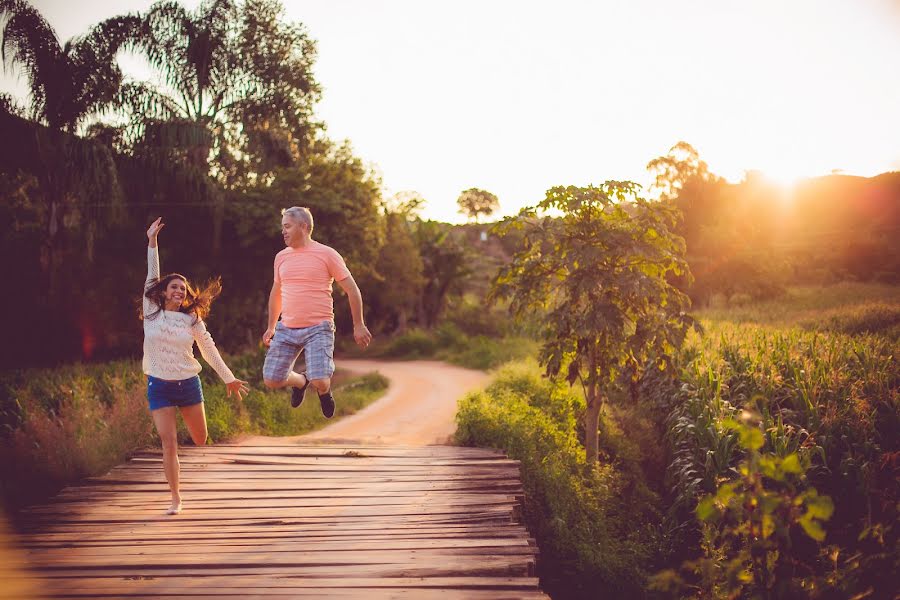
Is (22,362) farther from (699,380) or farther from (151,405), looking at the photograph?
(699,380)

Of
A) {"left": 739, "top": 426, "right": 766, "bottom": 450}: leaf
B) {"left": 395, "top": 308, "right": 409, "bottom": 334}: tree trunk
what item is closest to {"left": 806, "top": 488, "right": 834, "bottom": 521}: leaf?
{"left": 739, "top": 426, "right": 766, "bottom": 450}: leaf

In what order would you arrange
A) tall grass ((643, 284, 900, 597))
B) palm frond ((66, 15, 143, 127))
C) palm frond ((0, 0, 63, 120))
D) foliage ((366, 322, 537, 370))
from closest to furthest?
tall grass ((643, 284, 900, 597))
palm frond ((0, 0, 63, 120))
palm frond ((66, 15, 143, 127))
foliage ((366, 322, 537, 370))

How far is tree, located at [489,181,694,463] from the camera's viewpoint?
6.86 metres

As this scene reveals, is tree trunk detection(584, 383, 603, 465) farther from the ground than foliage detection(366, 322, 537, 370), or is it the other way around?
tree trunk detection(584, 383, 603, 465)

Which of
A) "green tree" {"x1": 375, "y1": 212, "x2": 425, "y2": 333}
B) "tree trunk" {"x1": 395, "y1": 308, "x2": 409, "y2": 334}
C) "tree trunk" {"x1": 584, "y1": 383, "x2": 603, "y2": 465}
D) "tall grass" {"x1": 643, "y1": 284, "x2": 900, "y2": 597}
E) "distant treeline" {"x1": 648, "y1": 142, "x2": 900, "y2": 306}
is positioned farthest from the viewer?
"tree trunk" {"x1": 395, "y1": 308, "x2": 409, "y2": 334}

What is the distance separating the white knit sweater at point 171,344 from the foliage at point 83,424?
2646 mm

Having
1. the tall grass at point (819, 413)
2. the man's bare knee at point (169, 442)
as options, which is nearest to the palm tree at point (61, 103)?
the man's bare knee at point (169, 442)

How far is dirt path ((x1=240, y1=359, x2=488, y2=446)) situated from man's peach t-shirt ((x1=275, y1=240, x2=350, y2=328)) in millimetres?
3462

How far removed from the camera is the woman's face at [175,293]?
481cm

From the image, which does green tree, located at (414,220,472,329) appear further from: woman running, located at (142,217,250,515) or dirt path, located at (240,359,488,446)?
woman running, located at (142,217,250,515)

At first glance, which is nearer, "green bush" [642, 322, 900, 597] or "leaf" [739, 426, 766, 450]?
"leaf" [739, 426, 766, 450]

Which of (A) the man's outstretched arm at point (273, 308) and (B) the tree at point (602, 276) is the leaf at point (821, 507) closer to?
(B) the tree at point (602, 276)

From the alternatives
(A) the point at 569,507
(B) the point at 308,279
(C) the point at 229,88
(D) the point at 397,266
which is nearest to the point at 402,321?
(D) the point at 397,266

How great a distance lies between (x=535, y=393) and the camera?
1206 cm
